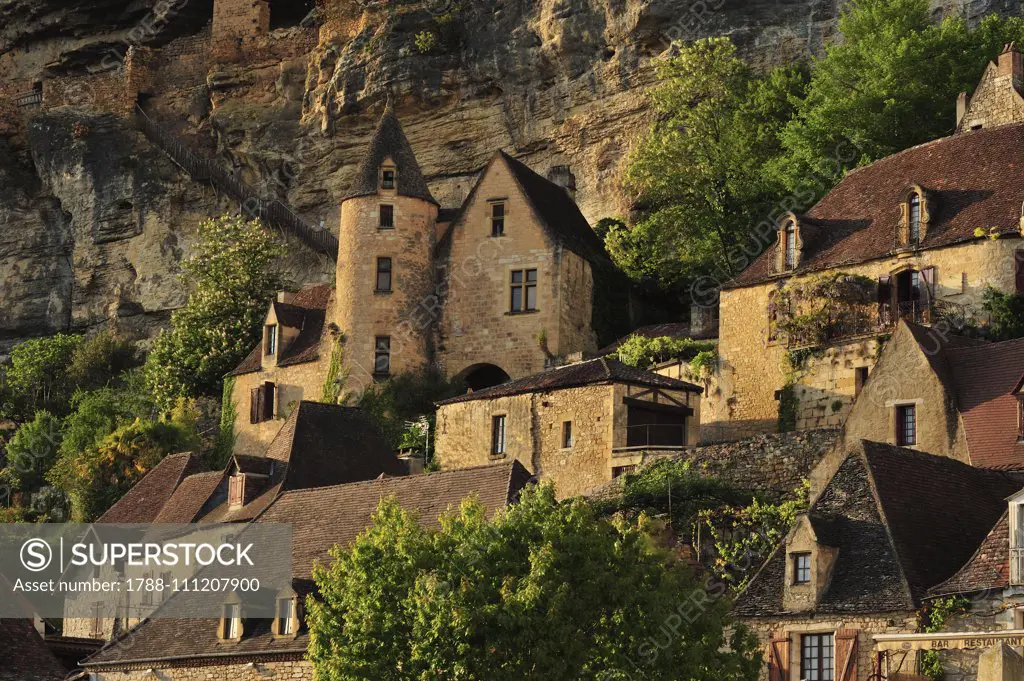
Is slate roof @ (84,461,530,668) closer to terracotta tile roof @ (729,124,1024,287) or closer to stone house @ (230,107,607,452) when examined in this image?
terracotta tile roof @ (729,124,1024,287)

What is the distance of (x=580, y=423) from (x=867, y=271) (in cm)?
760

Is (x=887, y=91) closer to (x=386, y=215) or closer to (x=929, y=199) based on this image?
(x=929, y=199)

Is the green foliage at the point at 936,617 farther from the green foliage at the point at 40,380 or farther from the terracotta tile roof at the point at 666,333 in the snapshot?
the green foliage at the point at 40,380

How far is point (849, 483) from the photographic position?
34719 mm

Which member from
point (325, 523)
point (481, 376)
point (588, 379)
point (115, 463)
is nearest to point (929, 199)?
point (588, 379)

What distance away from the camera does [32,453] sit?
65375mm

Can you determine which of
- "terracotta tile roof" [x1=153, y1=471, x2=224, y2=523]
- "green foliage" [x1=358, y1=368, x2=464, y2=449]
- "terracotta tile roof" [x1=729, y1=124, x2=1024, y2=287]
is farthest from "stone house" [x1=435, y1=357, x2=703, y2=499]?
"green foliage" [x1=358, y1=368, x2=464, y2=449]

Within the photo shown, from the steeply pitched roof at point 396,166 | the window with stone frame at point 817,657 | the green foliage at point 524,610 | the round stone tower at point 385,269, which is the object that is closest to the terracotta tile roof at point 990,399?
the window with stone frame at point 817,657

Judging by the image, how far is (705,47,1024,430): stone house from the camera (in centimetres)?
4559

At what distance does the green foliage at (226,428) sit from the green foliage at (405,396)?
531cm

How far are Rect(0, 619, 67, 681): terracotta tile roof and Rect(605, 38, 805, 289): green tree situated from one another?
23.3 metres

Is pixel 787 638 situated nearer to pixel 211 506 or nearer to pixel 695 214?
pixel 211 506

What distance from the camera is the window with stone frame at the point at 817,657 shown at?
105 feet

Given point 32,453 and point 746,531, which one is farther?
point 32,453
